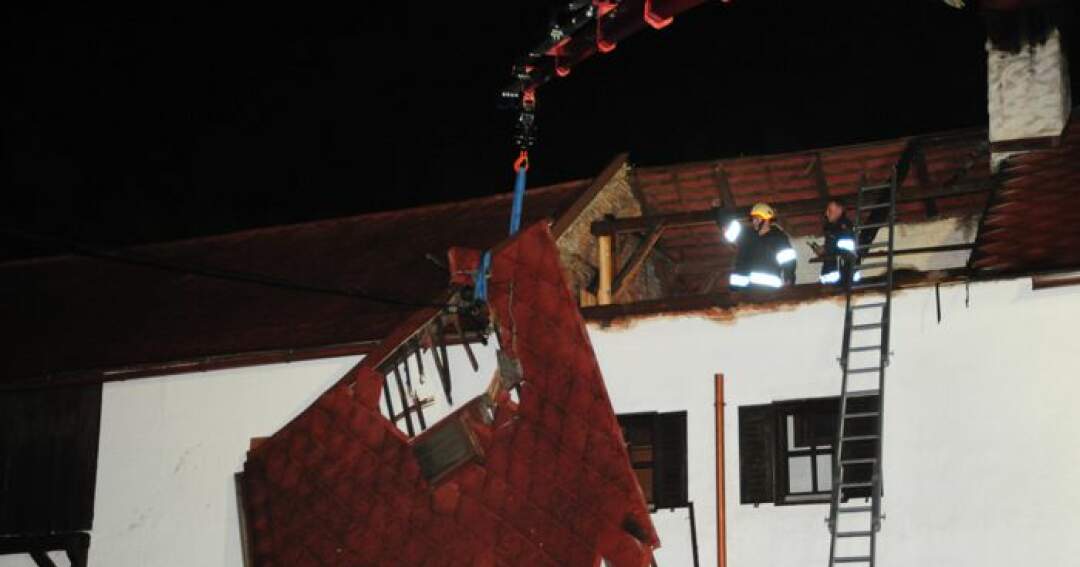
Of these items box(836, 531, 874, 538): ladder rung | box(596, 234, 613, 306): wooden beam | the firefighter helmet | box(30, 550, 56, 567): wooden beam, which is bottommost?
box(30, 550, 56, 567): wooden beam

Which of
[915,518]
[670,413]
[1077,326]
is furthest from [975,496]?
[670,413]

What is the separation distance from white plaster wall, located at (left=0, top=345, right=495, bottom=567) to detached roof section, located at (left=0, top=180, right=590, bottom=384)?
0.25 m

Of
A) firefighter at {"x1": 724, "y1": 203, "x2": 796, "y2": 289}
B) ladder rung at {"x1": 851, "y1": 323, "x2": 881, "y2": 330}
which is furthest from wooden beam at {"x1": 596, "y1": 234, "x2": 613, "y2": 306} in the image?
ladder rung at {"x1": 851, "y1": 323, "x2": 881, "y2": 330}

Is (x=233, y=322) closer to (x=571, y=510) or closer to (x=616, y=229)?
(x=616, y=229)

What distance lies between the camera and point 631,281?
19.4 meters

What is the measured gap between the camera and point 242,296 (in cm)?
1989

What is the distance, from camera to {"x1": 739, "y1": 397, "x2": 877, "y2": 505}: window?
15.1 metres

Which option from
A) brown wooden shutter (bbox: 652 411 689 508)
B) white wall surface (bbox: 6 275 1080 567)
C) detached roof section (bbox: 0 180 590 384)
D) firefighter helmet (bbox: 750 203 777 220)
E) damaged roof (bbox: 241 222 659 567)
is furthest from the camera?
detached roof section (bbox: 0 180 590 384)

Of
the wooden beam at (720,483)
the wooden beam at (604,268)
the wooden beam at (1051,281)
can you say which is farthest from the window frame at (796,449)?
the wooden beam at (604,268)

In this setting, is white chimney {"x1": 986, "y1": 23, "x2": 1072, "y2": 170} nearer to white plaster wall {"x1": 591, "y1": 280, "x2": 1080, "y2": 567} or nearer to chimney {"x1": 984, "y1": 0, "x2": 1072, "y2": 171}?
chimney {"x1": 984, "y1": 0, "x2": 1072, "y2": 171}

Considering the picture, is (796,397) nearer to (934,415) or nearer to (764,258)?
(934,415)

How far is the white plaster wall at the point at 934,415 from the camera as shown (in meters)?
13.9

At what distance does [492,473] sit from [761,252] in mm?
4059

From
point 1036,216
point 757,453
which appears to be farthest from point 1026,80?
point 757,453
